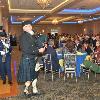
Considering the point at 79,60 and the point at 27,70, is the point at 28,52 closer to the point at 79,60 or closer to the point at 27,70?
the point at 27,70

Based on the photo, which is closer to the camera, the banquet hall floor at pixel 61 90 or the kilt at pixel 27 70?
the kilt at pixel 27 70

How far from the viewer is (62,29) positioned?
33.1 metres

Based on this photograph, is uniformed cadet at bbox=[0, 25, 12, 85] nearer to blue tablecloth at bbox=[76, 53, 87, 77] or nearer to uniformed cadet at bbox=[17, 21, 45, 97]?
uniformed cadet at bbox=[17, 21, 45, 97]

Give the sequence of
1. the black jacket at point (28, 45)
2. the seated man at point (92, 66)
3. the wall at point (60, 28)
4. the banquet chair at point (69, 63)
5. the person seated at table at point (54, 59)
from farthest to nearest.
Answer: the wall at point (60, 28)
the person seated at table at point (54, 59)
the banquet chair at point (69, 63)
the seated man at point (92, 66)
the black jacket at point (28, 45)

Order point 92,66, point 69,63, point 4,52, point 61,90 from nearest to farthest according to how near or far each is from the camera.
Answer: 1. point 61,90
2. point 4,52
3. point 92,66
4. point 69,63

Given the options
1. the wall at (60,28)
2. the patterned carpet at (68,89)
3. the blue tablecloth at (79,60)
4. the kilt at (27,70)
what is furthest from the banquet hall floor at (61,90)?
the wall at (60,28)

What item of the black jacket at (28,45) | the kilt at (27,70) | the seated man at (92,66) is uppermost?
the black jacket at (28,45)

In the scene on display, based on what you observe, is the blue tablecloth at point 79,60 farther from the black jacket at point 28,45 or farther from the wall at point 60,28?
the wall at point 60,28

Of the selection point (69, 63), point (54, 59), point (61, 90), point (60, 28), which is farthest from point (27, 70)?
point (60, 28)

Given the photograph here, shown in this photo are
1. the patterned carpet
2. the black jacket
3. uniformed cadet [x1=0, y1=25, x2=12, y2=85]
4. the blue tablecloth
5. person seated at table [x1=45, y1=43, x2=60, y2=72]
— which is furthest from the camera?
person seated at table [x1=45, y1=43, x2=60, y2=72]

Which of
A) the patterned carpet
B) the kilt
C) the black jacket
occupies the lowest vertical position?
the patterned carpet

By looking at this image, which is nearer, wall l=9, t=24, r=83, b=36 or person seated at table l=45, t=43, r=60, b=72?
person seated at table l=45, t=43, r=60, b=72

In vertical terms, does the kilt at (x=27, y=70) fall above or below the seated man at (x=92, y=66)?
above

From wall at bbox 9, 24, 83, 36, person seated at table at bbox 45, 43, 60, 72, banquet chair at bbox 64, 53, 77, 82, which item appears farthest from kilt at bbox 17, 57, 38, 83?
wall at bbox 9, 24, 83, 36
